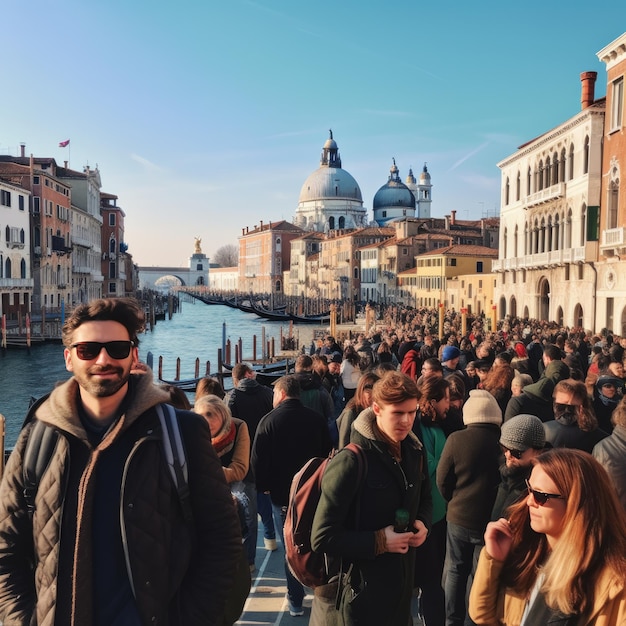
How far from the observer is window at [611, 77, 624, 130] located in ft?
53.7

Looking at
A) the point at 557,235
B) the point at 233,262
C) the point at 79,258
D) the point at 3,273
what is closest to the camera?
the point at 557,235

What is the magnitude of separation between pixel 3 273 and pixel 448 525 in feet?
97.2

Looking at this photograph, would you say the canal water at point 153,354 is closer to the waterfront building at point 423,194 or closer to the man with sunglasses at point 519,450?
the man with sunglasses at point 519,450

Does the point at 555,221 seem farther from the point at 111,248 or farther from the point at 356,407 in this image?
the point at 111,248

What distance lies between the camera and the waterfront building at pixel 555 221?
61.2 feet

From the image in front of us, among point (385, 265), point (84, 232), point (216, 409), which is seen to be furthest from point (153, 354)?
point (216, 409)

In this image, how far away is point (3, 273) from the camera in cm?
2878

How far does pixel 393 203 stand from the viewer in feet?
246

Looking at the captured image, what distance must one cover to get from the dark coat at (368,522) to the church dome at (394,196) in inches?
2935

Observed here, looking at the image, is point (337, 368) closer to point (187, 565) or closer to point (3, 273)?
point (187, 565)

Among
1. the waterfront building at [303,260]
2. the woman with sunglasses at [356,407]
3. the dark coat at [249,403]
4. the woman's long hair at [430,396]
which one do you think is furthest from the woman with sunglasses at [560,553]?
the waterfront building at [303,260]

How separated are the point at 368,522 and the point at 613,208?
17.9 m

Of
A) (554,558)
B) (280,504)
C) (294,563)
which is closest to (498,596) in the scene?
(554,558)

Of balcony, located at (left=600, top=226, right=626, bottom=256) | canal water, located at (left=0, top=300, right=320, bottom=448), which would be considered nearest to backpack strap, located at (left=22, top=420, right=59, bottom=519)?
canal water, located at (left=0, top=300, right=320, bottom=448)
